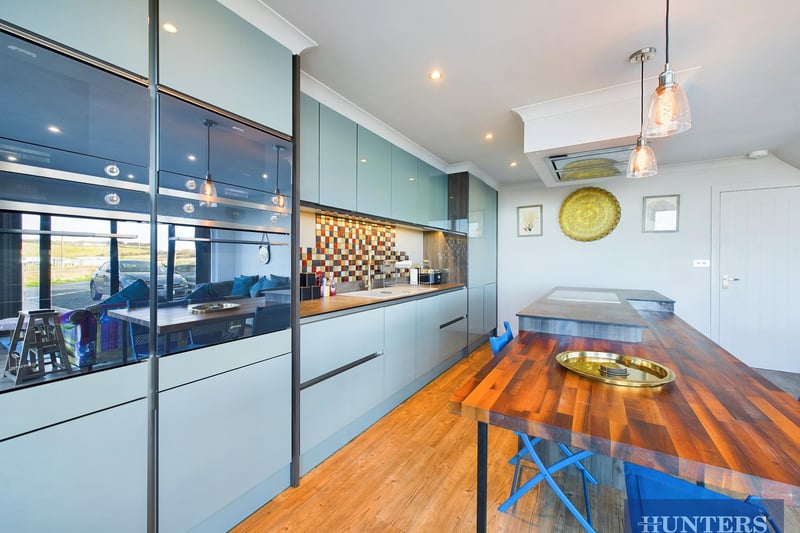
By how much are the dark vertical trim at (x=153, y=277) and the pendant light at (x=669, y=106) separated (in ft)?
6.35

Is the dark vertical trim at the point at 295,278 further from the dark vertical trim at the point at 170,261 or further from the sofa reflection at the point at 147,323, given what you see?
the dark vertical trim at the point at 170,261

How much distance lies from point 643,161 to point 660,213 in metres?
3.01

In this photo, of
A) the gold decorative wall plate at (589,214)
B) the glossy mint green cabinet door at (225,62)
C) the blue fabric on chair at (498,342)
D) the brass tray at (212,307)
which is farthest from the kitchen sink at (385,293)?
the gold decorative wall plate at (589,214)

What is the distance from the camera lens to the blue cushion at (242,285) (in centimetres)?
145

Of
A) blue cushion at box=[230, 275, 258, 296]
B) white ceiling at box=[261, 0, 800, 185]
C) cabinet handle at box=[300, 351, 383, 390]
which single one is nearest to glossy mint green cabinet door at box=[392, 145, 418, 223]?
white ceiling at box=[261, 0, 800, 185]

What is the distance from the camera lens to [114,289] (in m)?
1.08

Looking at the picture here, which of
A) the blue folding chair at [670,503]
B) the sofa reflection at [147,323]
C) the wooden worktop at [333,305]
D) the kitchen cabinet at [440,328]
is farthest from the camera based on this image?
the kitchen cabinet at [440,328]

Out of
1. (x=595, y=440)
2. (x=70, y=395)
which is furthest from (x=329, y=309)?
(x=595, y=440)

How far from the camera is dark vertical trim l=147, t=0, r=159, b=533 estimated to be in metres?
1.15

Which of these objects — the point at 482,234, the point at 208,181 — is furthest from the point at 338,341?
the point at 482,234

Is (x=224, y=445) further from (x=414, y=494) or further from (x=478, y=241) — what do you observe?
(x=478, y=241)

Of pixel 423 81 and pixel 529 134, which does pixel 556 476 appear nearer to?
pixel 529 134

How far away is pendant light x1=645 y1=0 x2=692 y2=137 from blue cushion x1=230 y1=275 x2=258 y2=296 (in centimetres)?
194

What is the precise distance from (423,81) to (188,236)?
1738 millimetres
